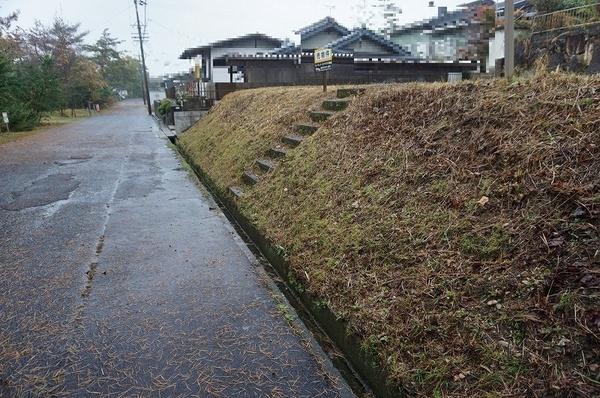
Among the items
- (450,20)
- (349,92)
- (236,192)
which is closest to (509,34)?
(349,92)

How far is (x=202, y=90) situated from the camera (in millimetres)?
19406

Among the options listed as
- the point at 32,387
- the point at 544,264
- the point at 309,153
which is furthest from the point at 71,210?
the point at 544,264

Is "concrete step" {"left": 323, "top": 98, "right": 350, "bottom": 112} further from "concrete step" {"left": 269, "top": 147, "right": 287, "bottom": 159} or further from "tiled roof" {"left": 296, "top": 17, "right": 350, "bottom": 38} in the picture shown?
"tiled roof" {"left": 296, "top": 17, "right": 350, "bottom": 38}

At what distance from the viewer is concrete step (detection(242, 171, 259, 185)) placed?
19.9 feet

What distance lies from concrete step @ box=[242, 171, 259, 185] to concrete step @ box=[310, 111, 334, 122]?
1317mm

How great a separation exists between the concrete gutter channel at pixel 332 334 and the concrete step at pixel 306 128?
2.02m

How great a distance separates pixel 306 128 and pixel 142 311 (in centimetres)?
399

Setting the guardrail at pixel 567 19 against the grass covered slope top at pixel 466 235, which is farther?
the guardrail at pixel 567 19

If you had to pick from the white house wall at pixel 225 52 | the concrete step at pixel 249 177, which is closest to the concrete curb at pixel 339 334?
the concrete step at pixel 249 177

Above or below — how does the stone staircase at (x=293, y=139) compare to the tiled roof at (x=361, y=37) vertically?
below

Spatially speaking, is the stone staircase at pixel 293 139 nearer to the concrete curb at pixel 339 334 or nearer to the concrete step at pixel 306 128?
the concrete step at pixel 306 128

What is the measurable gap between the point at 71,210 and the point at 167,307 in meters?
3.74

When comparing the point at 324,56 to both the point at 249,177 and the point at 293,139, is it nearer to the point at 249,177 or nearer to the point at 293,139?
the point at 293,139

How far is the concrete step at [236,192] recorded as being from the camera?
19.5 ft
